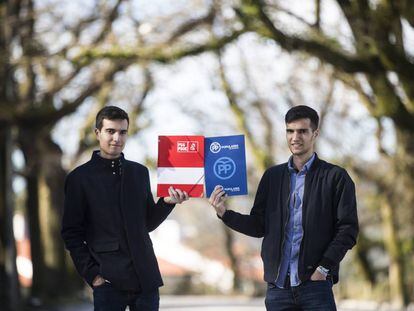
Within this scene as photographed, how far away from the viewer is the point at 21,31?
942 inches

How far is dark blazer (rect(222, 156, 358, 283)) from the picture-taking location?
634cm

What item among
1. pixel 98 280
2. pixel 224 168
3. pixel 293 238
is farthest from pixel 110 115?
pixel 293 238

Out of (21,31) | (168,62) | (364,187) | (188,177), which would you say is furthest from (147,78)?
(188,177)

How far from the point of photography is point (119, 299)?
6.45m

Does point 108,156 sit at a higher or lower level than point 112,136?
lower

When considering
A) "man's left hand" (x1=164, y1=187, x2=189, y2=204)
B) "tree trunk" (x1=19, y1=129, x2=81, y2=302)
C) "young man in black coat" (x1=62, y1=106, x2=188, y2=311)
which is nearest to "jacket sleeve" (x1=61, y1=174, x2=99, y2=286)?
"young man in black coat" (x1=62, y1=106, x2=188, y2=311)

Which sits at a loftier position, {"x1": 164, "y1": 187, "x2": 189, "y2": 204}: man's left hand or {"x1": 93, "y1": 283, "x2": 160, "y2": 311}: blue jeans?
{"x1": 164, "y1": 187, "x2": 189, "y2": 204}: man's left hand

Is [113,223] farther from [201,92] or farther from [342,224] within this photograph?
[201,92]

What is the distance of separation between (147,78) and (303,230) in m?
21.8

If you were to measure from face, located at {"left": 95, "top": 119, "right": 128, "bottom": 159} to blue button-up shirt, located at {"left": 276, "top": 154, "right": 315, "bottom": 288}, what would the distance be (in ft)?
3.62

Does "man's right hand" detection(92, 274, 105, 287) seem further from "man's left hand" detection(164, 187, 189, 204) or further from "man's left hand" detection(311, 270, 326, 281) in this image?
"man's left hand" detection(311, 270, 326, 281)

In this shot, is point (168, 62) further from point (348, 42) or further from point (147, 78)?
point (147, 78)

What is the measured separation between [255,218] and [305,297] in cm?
65

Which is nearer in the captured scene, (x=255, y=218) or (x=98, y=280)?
(x=98, y=280)
